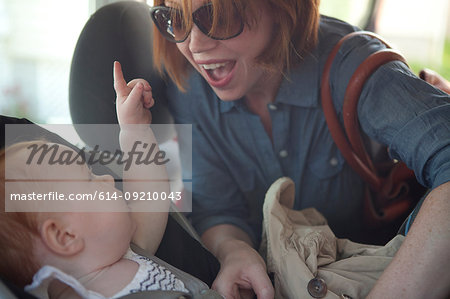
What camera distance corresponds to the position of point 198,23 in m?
0.94

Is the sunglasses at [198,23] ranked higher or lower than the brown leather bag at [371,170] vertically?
higher

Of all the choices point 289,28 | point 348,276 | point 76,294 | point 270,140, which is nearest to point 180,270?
point 76,294

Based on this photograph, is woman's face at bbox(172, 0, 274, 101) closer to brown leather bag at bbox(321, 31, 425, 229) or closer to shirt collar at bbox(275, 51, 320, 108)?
shirt collar at bbox(275, 51, 320, 108)

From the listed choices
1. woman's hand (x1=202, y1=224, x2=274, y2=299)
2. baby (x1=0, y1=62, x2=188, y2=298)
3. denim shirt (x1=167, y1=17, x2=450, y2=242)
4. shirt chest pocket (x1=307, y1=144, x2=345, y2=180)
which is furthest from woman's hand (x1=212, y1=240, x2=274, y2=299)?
shirt chest pocket (x1=307, y1=144, x2=345, y2=180)

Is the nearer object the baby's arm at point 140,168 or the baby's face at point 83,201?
the baby's face at point 83,201

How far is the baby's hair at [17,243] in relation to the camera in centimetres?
→ 68

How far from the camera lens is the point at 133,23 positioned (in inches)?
43.2

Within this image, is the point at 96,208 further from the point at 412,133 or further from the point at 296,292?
the point at 412,133

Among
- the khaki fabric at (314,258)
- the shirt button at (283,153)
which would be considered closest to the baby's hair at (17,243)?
the khaki fabric at (314,258)

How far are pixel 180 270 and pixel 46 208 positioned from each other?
0.27m

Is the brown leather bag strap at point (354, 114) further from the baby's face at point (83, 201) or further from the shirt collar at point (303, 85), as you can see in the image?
the baby's face at point (83, 201)

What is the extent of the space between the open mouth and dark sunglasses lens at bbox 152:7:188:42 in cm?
9

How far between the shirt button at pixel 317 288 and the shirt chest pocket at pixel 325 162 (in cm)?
44

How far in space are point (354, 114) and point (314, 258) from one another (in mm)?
380
